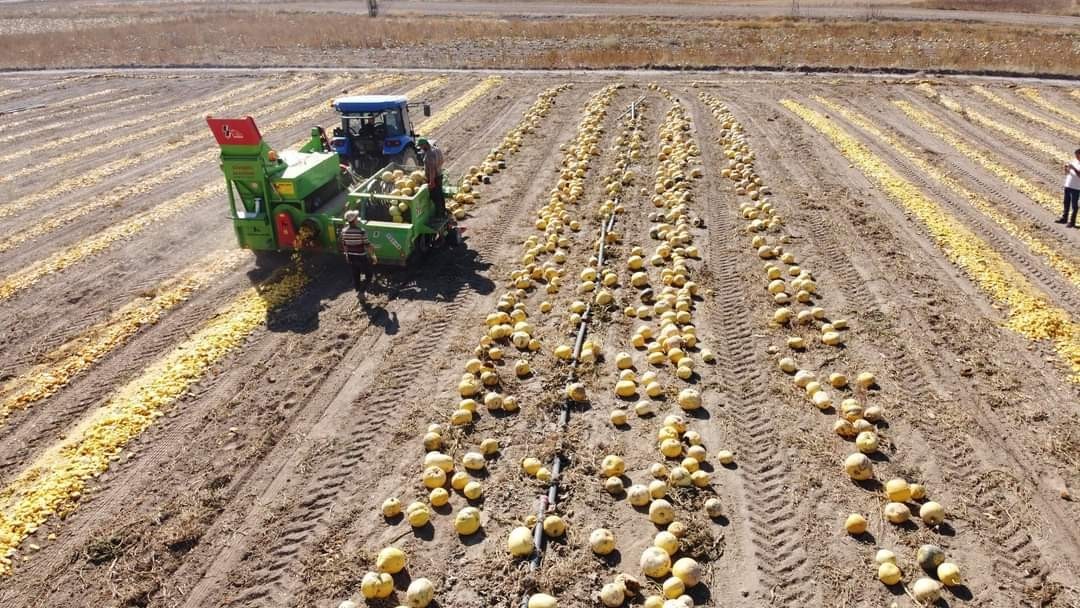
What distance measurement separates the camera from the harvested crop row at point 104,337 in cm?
874

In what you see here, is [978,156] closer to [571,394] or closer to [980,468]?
[980,468]

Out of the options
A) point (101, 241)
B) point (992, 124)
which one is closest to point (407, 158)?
point (101, 241)

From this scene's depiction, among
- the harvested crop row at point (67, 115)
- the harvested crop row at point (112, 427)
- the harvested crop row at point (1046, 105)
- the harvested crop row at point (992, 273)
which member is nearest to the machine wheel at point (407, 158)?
the harvested crop row at point (112, 427)

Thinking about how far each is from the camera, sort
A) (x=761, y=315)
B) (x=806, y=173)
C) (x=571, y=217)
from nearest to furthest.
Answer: (x=761, y=315) → (x=571, y=217) → (x=806, y=173)

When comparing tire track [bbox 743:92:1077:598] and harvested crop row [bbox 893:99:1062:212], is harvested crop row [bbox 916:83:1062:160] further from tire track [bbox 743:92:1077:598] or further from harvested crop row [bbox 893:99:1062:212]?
tire track [bbox 743:92:1077:598]

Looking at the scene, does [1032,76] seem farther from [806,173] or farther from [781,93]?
[806,173]

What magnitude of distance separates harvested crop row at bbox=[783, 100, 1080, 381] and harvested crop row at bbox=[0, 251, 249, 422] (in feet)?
42.1

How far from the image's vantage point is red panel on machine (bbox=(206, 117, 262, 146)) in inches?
433

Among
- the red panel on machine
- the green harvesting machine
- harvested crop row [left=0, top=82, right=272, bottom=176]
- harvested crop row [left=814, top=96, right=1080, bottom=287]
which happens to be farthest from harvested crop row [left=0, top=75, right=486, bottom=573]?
harvested crop row [left=814, top=96, right=1080, bottom=287]

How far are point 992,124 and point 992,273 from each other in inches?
510

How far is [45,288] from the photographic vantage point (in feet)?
38.2

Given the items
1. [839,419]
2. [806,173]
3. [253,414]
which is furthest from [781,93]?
[253,414]

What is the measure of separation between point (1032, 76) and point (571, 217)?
86.7 ft

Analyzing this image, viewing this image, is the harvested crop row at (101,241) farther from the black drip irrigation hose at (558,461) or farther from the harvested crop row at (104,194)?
the black drip irrigation hose at (558,461)
